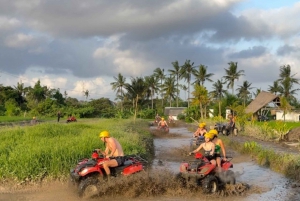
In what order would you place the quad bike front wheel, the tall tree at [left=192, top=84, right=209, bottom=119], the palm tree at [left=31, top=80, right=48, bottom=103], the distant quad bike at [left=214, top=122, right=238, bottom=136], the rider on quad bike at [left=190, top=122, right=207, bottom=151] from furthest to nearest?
1. the palm tree at [left=31, top=80, right=48, bottom=103]
2. the tall tree at [left=192, top=84, right=209, bottom=119]
3. the distant quad bike at [left=214, top=122, right=238, bottom=136]
4. the rider on quad bike at [left=190, top=122, right=207, bottom=151]
5. the quad bike front wheel

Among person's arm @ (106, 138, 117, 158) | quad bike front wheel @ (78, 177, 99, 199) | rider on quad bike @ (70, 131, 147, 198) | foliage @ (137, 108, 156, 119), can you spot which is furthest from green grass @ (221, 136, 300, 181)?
foliage @ (137, 108, 156, 119)

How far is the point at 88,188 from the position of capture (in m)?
8.88

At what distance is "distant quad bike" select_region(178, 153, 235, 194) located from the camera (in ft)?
31.2

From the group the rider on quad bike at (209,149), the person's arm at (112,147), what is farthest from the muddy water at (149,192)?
the rider on quad bike at (209,149)

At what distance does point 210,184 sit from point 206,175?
0.24 metres

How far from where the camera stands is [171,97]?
275 feet

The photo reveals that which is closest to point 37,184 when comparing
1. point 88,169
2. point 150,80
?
point 88,169

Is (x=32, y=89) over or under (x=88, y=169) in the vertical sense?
over

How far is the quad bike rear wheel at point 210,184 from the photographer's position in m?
9.45

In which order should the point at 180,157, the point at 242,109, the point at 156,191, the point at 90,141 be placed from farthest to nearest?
the point at 242,109 < the point at 180,157 < the point at 90,141 < the point at 156,191

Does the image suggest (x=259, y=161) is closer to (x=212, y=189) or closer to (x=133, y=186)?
(x=212, y=189)

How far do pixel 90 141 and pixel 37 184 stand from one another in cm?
342

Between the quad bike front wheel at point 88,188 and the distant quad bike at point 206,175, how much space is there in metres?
2.20

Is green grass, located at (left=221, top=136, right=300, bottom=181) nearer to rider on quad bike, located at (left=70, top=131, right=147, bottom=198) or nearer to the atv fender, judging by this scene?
the atv fender
